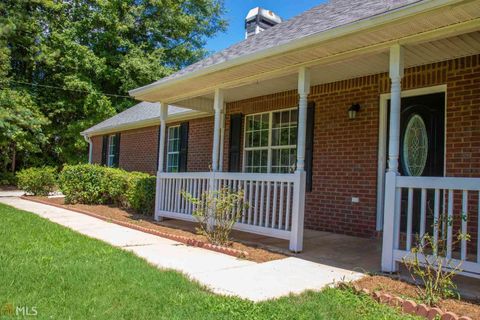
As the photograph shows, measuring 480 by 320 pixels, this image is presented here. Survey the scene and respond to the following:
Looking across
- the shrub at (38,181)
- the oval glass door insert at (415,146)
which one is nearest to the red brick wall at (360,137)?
the oval glass door insert at (415,146)

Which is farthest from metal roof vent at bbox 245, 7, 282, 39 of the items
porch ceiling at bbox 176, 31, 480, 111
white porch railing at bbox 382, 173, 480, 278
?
white porch railing at bbox 382, 173, 480, 278

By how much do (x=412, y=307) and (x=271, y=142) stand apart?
18.6 ft

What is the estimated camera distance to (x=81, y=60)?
22.8m

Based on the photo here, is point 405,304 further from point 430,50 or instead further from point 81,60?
point 81,60

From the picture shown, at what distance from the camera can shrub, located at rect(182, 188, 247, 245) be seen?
245 inches

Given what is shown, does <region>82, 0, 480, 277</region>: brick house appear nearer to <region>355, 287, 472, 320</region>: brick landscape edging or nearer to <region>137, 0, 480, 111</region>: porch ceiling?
<region>137, 0, 480, 111</region>: porch ceiling

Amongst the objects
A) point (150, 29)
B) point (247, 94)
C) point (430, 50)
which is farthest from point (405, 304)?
point (150, 29)

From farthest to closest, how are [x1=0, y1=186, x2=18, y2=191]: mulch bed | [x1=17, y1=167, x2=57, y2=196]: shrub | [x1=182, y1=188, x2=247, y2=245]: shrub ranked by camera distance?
1. [x1=0, y1=186, x2=18, y2=191]: mulch bed
2. [x1=17, y1=167, x2=57, y2=196]: shrub
3. [x1=182, y1=188, x2=247, y2=245]: shrub

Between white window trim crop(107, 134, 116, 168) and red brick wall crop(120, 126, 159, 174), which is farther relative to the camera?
white window trim crop(107, 134, 116, 168)

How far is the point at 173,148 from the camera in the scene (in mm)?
12547

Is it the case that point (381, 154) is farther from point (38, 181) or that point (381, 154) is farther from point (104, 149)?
point (104, 149)

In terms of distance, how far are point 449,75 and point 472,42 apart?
32.5 inches

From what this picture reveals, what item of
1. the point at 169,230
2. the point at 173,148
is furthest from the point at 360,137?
the point at 173,148

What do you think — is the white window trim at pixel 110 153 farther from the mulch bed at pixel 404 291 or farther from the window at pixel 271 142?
the mulch bed at pixel 404 291
